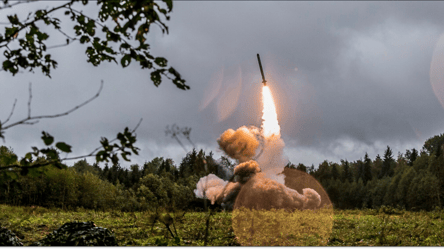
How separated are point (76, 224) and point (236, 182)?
69.9 feet

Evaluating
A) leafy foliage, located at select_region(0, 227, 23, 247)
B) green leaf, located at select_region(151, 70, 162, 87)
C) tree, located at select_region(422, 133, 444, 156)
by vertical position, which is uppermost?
tree, located at select_region(422, 133, 444, 156)

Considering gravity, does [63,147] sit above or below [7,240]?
above

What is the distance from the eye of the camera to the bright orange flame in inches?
958

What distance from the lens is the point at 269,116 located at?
25422mm

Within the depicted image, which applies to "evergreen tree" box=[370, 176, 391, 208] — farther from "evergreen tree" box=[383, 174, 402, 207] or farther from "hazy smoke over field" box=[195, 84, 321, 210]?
"hazy smoke over field" box=[195, 84, 321, 210]

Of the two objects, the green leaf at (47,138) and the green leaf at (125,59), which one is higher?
the green leaf at (125,59)

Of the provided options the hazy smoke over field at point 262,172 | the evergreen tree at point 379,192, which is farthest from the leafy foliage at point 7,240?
the evergreen tree at point 379,192

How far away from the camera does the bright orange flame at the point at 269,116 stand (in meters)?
24.3

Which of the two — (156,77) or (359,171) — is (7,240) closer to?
(156,77)

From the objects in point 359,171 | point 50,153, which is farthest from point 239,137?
point 359,171

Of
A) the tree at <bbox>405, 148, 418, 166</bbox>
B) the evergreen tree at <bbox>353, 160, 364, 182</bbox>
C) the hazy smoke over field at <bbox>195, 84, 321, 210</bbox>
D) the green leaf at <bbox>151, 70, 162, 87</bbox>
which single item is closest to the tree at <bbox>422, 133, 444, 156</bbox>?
the tree at <bbox>405, 148, 418, 166</bbox>

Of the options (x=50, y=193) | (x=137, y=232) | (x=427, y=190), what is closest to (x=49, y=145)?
(x=137, y=232)

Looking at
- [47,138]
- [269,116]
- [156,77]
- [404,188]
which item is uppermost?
[269,116]

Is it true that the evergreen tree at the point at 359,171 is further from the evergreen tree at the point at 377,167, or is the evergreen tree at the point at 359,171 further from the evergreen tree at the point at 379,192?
the evergreen tree at the point at 379,192
